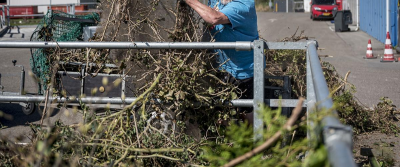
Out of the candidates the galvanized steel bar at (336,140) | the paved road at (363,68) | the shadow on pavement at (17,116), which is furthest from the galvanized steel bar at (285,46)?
the shadow on pavement at (17,116)

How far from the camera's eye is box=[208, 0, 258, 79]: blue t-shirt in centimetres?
407

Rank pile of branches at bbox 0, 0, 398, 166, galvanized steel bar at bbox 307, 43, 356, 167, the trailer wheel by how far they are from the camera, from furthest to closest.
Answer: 1. the trailer wheel
2. pile of branches at bbox 0, 0, 398, 166
3. galvanized steel bar at bbox 307, 43, 356, 167

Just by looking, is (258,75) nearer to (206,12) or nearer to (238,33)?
(206,12)

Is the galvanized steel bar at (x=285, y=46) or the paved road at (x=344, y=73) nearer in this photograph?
the galvanized steel bar at (x=285, y=46)

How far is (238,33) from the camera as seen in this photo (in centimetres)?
417

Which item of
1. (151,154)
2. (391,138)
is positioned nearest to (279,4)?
(391,138)

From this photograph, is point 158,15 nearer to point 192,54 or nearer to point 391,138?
point 192,54

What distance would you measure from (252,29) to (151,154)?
6.25ft

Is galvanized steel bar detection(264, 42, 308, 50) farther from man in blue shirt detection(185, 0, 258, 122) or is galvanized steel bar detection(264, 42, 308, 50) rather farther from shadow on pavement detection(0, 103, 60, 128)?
shadow on pavement detection(0, 103, 60, 128)

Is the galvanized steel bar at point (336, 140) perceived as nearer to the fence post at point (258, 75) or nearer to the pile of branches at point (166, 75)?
the pile of branches at point (166, 75)

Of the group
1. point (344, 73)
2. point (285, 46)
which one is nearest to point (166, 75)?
point (285, 46)

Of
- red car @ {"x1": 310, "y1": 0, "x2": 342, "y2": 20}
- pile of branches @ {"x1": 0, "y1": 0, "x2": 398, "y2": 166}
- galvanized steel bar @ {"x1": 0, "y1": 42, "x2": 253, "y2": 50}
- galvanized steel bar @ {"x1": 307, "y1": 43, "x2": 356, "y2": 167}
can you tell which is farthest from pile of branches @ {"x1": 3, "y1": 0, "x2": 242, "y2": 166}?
red car @ {"x1": 310, "y1": 0, "x2": 342, "y2": 20}

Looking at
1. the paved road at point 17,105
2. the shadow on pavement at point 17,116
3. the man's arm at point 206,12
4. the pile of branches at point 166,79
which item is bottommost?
the shadow on pavement at point 17,116

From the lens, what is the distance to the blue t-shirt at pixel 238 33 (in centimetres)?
407
